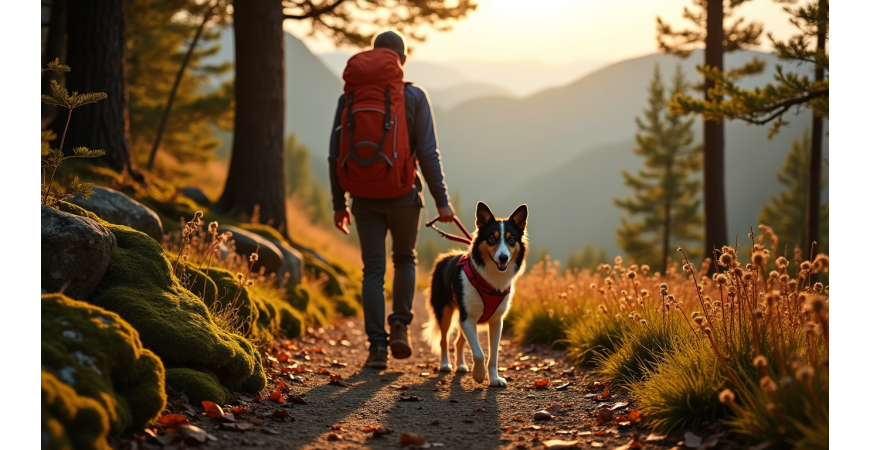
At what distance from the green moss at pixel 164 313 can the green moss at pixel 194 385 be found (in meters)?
0.12

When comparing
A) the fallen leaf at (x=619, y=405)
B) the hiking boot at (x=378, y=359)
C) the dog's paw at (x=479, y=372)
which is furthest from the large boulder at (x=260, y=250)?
the fallen leaf at (x=619, y=405)

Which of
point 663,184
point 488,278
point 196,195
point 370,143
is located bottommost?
point 488,278

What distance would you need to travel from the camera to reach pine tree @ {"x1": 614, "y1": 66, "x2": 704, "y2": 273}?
38.0m

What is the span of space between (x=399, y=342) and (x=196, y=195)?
7014mm

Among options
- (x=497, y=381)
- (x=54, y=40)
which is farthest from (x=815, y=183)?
(x=54, y=40)

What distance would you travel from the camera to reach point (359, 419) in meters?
3.99

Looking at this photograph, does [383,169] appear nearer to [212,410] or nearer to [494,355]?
[494,355]

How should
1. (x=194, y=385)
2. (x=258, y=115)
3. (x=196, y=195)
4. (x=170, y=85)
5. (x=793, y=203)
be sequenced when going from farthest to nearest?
1. (x=793, y=203)
2. (x=170, y=85)
3. (x=196, y=195)
4. (x=258, y=115)
5. (x=194, y=385)

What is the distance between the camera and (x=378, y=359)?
579cm

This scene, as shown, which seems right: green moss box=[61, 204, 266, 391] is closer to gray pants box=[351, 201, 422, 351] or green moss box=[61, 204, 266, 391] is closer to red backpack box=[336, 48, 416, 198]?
gray pants box=[351, 201, 422, 351]

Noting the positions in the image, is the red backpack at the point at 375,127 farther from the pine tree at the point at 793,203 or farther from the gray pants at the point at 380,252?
the pine tree at the point at 793,203

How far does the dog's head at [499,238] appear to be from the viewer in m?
4.95

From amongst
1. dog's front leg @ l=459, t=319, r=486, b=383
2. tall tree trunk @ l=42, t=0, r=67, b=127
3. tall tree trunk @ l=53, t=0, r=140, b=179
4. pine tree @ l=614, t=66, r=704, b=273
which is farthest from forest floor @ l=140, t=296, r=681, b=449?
pine tree @ l=614, t=66, r=704, b=273
